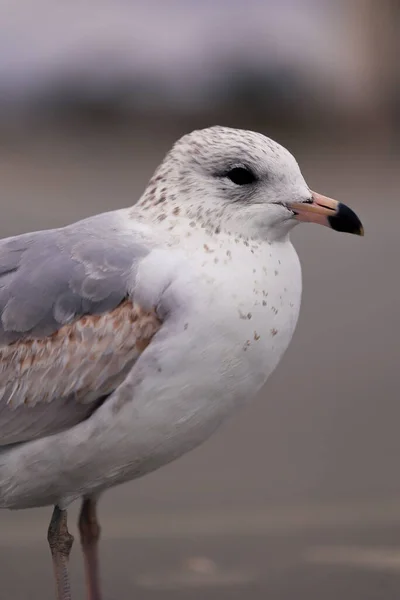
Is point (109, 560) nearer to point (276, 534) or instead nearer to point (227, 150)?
point (276, 534)

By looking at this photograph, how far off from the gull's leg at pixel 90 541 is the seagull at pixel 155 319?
211 millimetres

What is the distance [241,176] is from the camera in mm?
1194

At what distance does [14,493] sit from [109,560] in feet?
2.15

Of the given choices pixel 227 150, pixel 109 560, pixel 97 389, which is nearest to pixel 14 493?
pixel 97 389

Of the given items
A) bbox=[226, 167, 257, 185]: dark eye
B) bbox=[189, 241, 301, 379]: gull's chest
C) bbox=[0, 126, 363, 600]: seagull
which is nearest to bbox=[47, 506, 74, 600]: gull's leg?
bbox=[0, 126, 363, 600]: seagull

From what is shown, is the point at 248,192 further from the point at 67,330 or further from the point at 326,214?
the point at 67,330

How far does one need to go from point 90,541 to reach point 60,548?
0.16 metres

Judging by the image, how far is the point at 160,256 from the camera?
1.17m

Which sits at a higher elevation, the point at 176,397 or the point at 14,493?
the point at 176,397

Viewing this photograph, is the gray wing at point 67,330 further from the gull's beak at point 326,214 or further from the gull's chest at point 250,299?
the gull's beak at point 326,214

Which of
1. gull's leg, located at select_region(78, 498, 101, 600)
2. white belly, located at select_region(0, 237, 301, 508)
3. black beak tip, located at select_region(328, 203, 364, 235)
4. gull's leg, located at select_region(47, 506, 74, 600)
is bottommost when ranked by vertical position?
gull's leg, located at select_region(78, 498, 101, 600)

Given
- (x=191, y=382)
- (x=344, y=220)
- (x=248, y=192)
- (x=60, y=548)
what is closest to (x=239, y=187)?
(x=248, y=192)

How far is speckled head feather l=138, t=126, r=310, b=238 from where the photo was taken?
3.90 ft

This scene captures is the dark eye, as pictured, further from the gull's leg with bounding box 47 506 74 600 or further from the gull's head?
the gull's leg with bounding box 47 506 74 600
